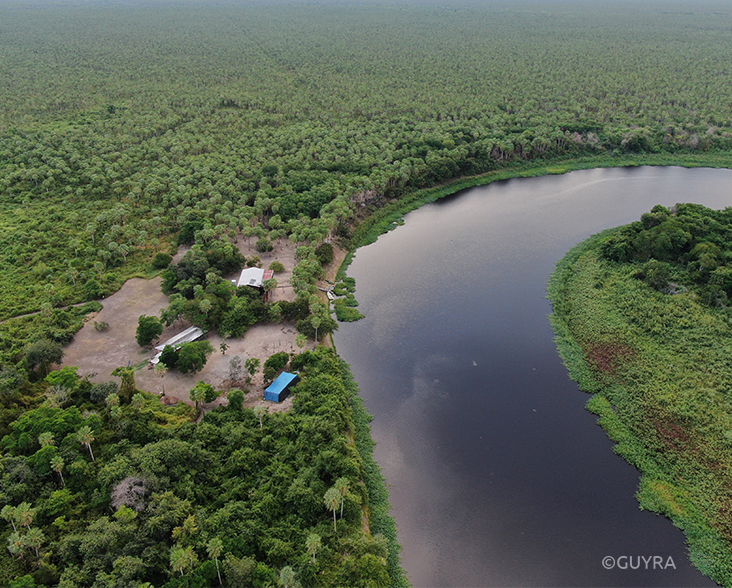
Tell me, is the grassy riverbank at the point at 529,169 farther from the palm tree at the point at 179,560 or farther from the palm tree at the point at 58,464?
the palm tree at the point at 179,560

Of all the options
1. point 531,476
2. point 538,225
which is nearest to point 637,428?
point 531,476

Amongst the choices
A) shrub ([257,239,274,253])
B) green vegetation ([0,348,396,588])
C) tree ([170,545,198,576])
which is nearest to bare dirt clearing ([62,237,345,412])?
green vegetation ([0,348,396,588])

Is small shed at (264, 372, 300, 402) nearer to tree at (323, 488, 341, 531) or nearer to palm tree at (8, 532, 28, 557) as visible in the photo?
tree at (323, 488, 341, 531)

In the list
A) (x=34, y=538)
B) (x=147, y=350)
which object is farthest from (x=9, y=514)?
(x=147, y=350)

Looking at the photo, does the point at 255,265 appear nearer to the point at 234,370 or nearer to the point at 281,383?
the point at 234,370

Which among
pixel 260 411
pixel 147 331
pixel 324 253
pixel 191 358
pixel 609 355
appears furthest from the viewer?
pixel 324 253

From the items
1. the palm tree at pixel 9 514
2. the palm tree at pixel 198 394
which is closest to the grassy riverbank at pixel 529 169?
the palm tree at pixel 198 394

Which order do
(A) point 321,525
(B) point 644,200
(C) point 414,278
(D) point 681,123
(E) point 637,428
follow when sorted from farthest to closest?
(D) point 681,123 → (B) point 644,200 → (C) point 414,278 → (E) point 637,428 → (A) point 321,525

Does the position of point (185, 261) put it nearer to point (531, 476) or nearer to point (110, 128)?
point (531, 476)

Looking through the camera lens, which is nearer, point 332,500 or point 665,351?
point 332,500
